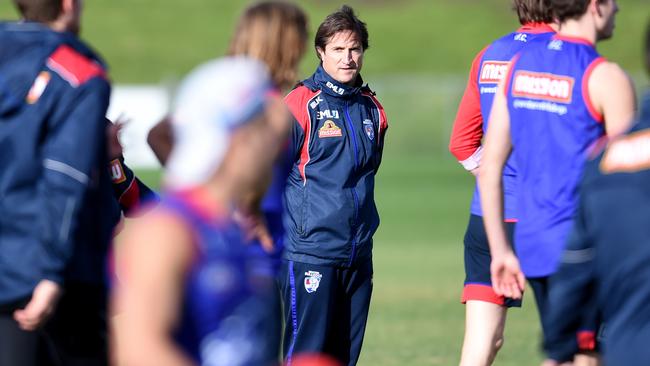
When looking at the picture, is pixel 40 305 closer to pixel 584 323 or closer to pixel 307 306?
pixel 584 323

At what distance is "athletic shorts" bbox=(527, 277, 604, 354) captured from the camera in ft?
→ 13.4

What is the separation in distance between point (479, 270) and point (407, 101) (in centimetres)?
3201

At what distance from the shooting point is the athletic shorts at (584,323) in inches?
161

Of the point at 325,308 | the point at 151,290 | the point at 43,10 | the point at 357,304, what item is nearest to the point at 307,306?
the point at 325,308

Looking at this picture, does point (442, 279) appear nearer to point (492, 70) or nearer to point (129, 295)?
point (492, 70)

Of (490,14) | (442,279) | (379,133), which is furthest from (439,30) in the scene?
(379,133)

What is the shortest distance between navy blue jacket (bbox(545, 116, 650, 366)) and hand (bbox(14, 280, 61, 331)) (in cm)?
179

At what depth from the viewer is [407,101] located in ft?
124

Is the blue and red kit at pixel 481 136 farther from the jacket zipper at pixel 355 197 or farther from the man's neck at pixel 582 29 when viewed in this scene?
the man's neck at pixel 582 29

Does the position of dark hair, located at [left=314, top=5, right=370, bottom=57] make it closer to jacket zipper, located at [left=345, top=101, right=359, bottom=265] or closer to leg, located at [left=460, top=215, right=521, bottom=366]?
jacket zipper, located at [left=345, top=101, right=359, bottom=265]

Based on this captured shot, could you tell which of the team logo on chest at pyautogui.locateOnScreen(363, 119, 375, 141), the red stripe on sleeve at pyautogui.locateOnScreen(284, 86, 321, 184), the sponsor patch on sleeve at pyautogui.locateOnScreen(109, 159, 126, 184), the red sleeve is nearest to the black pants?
the sponsor patch on sleeve at pyautogui.locateOnScreen(109, 159, 126, 184)

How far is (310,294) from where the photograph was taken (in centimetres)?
658

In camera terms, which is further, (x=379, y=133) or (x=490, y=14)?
(x=490, y=14)

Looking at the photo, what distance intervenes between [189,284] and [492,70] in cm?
340
